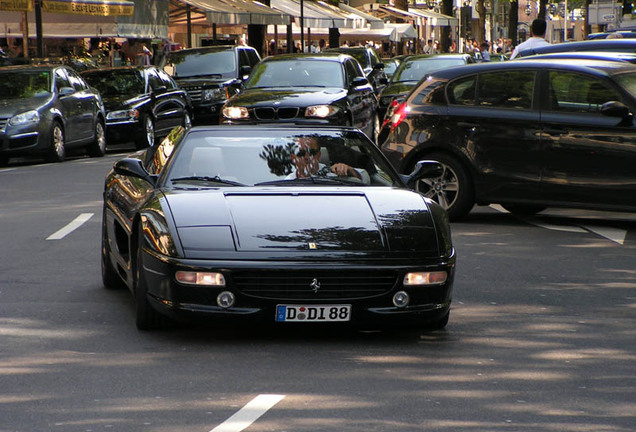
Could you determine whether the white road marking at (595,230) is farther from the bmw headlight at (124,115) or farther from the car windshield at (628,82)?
the bmw headlight at (124,115)

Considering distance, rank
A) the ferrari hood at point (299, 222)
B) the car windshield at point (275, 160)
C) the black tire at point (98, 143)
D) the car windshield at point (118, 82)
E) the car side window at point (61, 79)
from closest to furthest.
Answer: the ferrari hood at point (299, 222), the car windshield at point (275, 160), the car side window at point (61, 79), the black tire at point (98, 143), the car windshield at point (118, 82)

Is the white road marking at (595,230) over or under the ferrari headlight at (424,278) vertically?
under

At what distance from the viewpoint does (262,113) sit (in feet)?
68.4

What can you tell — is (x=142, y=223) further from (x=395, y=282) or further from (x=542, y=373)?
(x=542, y=373)

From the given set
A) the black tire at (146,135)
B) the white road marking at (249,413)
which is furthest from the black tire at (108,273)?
the black tire at (146,135)

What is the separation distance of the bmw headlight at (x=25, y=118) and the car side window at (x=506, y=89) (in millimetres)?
10499

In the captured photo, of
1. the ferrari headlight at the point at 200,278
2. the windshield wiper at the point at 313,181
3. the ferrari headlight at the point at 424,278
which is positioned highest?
the windshield wiper at the point at 313,181

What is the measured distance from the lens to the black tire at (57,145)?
2244cm

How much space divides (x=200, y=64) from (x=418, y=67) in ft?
16.2

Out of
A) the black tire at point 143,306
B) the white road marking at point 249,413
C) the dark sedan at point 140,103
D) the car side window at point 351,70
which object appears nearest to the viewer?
the white road marking at point 249,413

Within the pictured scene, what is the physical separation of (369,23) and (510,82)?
46.6m

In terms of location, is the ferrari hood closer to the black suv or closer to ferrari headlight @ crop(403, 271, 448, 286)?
ferrari headlight @ crop(403, 271, 448, 286)

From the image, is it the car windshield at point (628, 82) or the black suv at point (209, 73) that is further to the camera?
the black suv at point (209, 73)

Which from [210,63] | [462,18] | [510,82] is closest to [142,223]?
[510,82]
